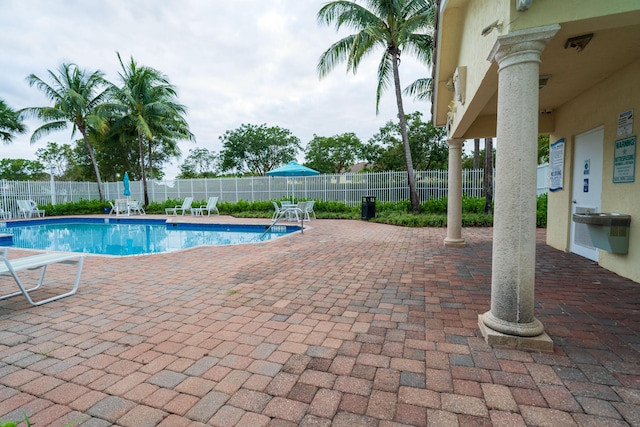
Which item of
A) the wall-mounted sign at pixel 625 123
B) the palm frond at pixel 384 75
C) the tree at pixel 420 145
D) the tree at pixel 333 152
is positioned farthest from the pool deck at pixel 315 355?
the tree at pixel 333 152

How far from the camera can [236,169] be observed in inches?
1086

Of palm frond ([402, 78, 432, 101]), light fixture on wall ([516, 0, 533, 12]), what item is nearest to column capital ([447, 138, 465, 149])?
light fixture on wall ([516, 0, 533, 12])

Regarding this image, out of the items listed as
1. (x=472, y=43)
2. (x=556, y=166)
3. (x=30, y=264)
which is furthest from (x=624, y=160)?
(x=30, y=264)

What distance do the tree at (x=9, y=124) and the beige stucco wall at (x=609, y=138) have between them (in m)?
23.9

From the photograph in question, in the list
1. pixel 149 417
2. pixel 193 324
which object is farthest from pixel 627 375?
pixel 193 324

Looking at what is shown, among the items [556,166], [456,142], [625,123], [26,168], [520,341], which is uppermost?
[26,168]

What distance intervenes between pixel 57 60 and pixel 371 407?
22.9m

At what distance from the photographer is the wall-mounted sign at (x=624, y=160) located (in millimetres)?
3891

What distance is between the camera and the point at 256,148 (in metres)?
26.2

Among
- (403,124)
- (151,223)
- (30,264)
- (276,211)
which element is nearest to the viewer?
(30,264)

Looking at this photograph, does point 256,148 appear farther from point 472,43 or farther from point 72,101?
point 472,43

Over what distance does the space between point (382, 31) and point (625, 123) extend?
9375mm

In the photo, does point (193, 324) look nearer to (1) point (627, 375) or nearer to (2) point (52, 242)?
(1) point (627, 375)

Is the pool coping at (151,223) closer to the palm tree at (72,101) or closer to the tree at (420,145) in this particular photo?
the palm tree at (72,101)
